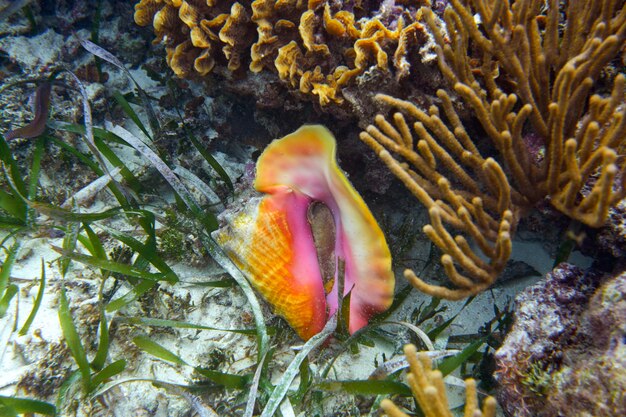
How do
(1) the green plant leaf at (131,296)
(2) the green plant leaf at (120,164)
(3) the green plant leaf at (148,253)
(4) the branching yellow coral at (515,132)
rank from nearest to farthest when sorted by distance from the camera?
(4) the branching yellow coral at (515,132), (1) the green plant leaf at (131,296), (3) the green plant leaf at (148,253), (2) the green plant leaf at (120,164)

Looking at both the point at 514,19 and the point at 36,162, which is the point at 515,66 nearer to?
the point at 514,19

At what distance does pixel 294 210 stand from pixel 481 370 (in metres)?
1.46

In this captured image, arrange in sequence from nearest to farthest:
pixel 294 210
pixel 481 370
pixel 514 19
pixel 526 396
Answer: pixel 526 396
pixel 514 19
pixel 481 370
pixel 294 210

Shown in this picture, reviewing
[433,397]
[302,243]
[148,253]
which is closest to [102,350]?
[148,253]

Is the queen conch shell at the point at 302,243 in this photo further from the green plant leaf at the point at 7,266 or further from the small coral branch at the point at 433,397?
the green plant leaf at the point at 7,266

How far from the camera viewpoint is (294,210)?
2314mm

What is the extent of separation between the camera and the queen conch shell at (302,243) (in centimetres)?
207

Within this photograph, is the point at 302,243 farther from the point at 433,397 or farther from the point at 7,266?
the point at 7,266

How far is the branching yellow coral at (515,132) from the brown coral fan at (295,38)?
32cm

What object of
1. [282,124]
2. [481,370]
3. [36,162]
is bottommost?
[481,370]

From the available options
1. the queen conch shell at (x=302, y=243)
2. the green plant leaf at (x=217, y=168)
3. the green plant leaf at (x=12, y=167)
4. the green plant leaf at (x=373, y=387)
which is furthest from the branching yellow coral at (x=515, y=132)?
the green plant leaf at (x=12, y=167)

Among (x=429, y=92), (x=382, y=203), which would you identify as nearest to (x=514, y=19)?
(x=429, y=92)

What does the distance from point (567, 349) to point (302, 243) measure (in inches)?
55.8

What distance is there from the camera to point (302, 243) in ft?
7.47
